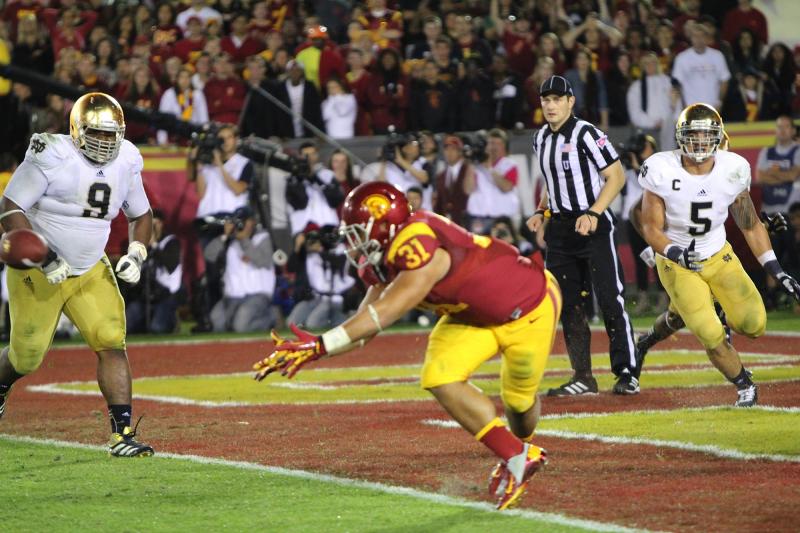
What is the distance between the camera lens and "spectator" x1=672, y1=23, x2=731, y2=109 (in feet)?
45.8

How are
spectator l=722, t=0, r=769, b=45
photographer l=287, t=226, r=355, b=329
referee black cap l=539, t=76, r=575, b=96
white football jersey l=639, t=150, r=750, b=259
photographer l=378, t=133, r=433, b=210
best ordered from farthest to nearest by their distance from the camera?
spectator l=722, t=0, r=769, b=45 < photographer l=378, t=133, r=433, b=210 < photographer l=287, t=226, r=355, b=329 < referee black cap l=539, t=76, r=575, b=96 < white football jersey l=639, t=150, r=750, b=259

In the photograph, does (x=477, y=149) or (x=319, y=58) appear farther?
(x=319, y=58)

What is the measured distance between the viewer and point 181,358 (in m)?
11.1

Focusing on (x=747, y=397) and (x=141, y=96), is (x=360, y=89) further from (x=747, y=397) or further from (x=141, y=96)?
(x=747, y=397)

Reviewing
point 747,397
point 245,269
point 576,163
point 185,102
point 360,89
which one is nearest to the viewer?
point 747,397

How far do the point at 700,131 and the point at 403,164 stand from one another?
6.05m

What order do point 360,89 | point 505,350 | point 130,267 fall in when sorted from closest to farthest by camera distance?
point 505,350, point 130,267, point 360,89

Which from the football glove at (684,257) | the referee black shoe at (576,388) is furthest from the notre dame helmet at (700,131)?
the referee black shoe at (576,388)

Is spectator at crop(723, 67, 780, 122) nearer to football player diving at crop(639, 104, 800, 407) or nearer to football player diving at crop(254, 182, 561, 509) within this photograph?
football player diving at crop(639, 104, 800, 407)

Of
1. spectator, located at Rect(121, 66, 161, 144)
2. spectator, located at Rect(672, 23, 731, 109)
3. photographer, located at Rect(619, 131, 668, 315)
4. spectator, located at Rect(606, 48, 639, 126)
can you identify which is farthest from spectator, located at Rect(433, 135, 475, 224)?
spectator, located at Rect(121, 66, 161, 144)

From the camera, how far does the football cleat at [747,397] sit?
291 inches

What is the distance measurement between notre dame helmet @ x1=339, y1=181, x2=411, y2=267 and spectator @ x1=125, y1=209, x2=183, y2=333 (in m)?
8.23

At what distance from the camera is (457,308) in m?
5.12

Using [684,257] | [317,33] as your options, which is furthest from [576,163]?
[317,33]
